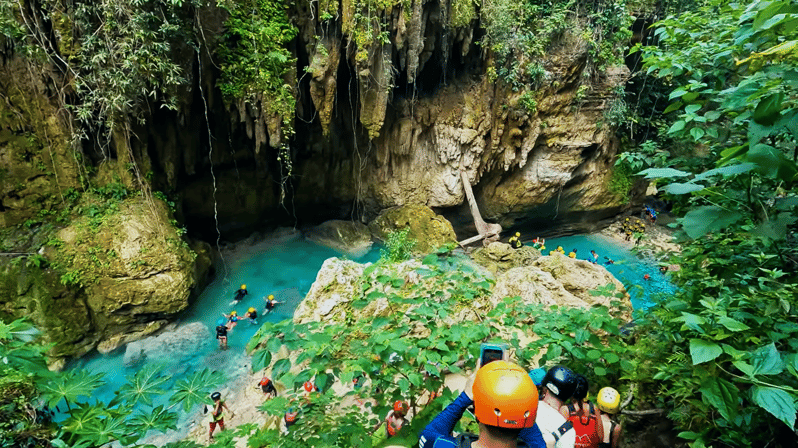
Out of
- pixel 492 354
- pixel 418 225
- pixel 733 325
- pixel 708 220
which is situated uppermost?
pixel 708 220

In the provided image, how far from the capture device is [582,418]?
2199 mm

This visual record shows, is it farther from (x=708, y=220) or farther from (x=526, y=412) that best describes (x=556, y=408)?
(x=708, y=220)

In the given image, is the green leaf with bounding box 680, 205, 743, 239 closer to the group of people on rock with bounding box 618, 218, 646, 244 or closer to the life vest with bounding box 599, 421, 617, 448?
the life vest with bounding box 599, 421, 617, 448

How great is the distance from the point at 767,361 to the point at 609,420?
156 cm

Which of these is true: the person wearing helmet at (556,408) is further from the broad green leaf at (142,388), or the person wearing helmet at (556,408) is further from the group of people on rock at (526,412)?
the broad green leaf at (142,388)

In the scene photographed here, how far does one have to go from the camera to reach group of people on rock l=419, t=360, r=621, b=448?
1.37m

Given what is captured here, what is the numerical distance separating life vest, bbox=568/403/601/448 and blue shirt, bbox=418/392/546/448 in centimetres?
81

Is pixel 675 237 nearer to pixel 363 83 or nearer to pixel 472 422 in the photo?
pixel 472 422

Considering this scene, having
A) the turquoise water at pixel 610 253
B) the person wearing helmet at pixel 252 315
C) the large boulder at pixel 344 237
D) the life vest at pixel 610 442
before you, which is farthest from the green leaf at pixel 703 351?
the large boulder at pixel 344 237

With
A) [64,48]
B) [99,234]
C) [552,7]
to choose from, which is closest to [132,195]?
[99,234]

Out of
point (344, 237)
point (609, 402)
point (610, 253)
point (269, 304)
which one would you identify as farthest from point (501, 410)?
point (610, 253)

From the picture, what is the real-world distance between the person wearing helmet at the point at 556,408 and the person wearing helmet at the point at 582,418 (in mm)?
108

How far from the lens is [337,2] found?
7.62m

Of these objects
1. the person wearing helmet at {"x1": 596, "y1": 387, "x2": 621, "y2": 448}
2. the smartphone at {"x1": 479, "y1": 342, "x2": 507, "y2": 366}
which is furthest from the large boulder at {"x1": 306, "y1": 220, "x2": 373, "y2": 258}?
the smartphone at {"x1": 479, "y1": 342, "x2": 507, "y2": 366}
